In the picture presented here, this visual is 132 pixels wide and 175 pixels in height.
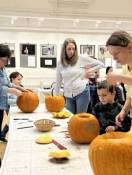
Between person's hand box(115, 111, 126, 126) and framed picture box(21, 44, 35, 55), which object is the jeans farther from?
framed picture box(21, 44, 35, 55)

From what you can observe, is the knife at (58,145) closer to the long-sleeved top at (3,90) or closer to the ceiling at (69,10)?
the long-sleeved top at (3,90)

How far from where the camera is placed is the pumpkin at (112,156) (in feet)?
3.04

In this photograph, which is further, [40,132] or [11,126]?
[11,126]

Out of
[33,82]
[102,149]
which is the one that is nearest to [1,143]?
[102,149]

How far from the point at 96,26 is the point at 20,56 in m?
1.55

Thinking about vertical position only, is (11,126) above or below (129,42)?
below

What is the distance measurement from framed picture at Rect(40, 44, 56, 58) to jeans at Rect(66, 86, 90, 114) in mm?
2840

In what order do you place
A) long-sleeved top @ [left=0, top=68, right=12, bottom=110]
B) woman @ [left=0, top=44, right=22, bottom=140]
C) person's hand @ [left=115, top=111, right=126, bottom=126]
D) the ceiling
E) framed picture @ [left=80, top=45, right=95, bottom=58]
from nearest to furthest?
person's hand @ [left=115, top=111, right=126, bottom=126] → woman @ [left=0, top=44, right=22, bottom=140] → long-sleeved top @ [left=0, top=68, right=12, bottom=110] → the ceiling → framed picture @ [left=80, top=45, right=95, bottom=58]

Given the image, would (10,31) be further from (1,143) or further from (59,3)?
(1,143)

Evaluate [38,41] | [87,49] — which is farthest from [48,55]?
[87,49]

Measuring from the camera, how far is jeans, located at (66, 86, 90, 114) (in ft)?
9.21

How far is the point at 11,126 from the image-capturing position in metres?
1.84

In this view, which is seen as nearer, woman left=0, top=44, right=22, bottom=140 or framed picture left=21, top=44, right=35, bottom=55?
woman left=0, top=44, right=22, bottom=140

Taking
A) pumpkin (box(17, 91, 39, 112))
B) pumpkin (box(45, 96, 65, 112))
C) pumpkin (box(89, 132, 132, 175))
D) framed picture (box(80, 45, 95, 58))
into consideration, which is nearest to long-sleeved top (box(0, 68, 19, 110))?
pumpkin (box(17, 91, 39, 112))
